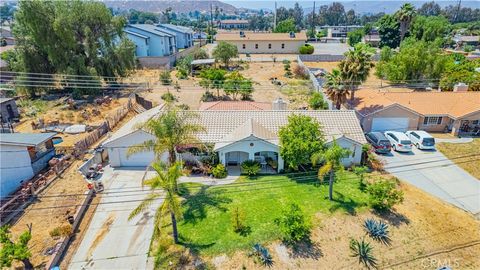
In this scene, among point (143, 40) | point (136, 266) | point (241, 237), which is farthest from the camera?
point (143, 40)

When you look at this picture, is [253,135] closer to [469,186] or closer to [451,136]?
[469,186]

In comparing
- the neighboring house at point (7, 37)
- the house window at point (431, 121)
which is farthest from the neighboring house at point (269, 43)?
the neighboring house at point (7, 37)

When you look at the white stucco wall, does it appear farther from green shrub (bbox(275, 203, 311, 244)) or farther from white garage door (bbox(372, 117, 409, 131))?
white garage door (bbox(372, 117, 409, 131))

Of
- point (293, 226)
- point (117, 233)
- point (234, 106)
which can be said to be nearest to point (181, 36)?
point (234, 106)

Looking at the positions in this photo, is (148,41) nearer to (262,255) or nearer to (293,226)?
(293,226)

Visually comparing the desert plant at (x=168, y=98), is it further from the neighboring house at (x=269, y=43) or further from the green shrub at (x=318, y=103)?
the neighboring house at (x=269, y=43)

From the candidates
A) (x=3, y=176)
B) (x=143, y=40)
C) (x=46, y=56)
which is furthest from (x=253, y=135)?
(x=143, y=40)
